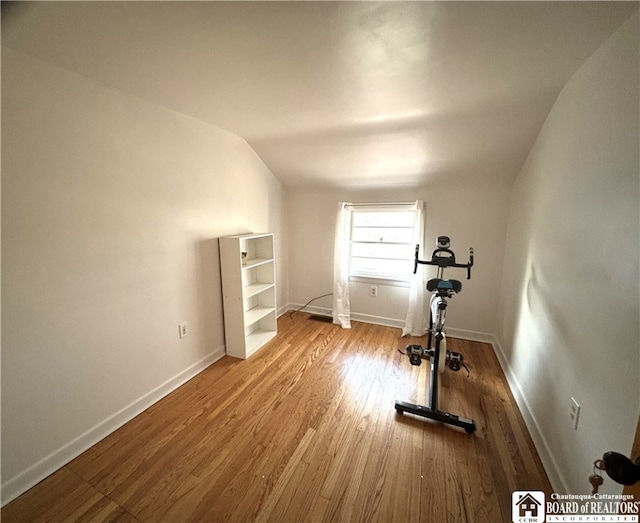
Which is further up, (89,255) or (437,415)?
(89,255)

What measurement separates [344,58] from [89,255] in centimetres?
181

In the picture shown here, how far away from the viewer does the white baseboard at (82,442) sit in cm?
128

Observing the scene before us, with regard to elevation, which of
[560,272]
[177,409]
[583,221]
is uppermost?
[583,221]

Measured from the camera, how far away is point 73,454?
4.86 feet

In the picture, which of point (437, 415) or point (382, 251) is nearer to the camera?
point (437, 415)

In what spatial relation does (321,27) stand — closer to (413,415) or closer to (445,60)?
(445,60)

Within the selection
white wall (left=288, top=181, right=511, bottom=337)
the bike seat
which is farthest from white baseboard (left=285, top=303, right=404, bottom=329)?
the bike seat

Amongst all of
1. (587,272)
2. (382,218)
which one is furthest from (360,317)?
(587,272)

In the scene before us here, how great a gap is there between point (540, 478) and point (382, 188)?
8.76ft

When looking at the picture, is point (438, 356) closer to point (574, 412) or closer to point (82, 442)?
point (574, 412)

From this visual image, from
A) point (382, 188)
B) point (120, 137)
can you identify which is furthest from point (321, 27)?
point (382, 188)

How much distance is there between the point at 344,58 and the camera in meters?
1.33

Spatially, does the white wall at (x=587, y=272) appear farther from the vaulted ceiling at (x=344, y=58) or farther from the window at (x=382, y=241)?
the window at (x=382, y=241)

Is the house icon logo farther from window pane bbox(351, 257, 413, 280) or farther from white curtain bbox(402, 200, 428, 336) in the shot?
window pane bbox(351, 257, 413, 280)
